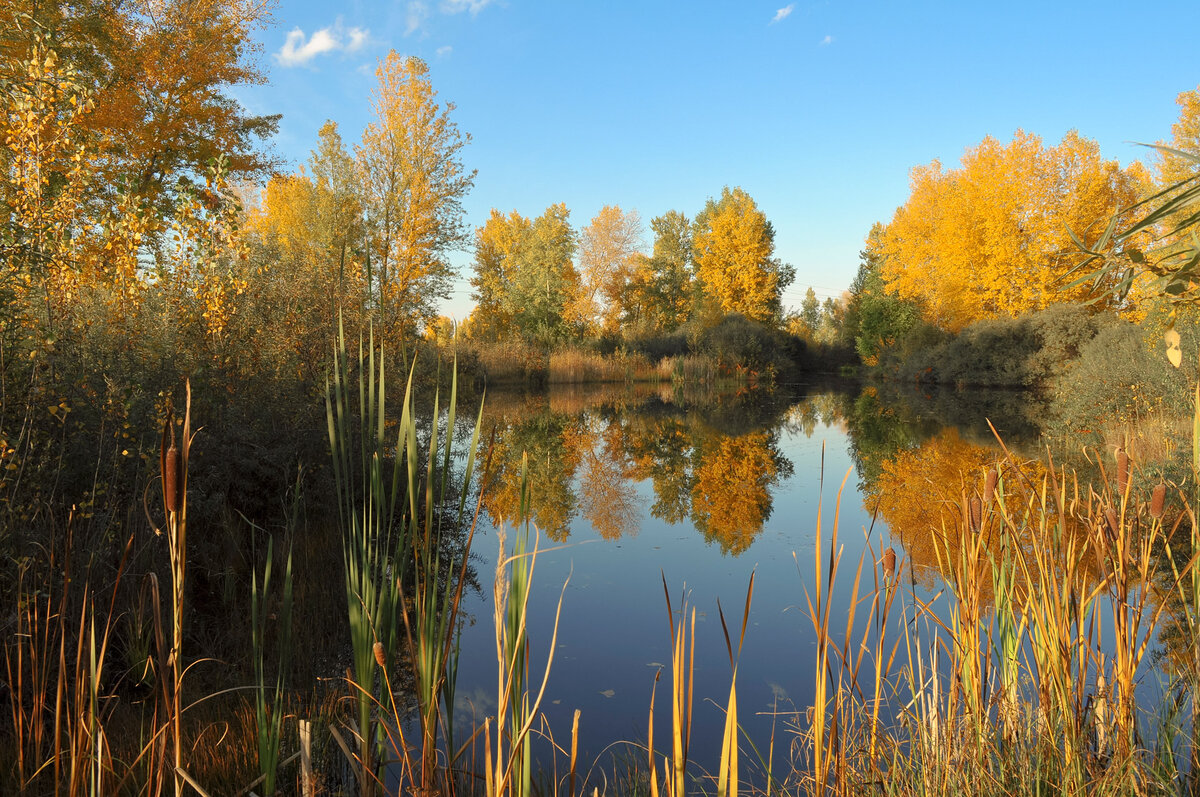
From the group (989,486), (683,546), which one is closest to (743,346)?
(683,546)

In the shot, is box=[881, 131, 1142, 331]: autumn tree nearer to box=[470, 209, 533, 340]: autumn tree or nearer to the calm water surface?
the calm water surface

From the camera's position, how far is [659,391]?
23766 millimetres

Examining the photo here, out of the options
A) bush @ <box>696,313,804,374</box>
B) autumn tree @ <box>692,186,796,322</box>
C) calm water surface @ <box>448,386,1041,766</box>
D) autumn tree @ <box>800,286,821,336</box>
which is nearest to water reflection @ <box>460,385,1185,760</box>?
calm water surface @ <box>448,386,1041,766</box>

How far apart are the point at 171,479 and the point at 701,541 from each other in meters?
5.11

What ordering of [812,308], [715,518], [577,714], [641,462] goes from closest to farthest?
[577,714]
[715,518]
[641,462]
[812,308]

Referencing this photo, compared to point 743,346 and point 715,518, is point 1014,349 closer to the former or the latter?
point 743,346

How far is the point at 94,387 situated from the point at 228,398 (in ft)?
4.07

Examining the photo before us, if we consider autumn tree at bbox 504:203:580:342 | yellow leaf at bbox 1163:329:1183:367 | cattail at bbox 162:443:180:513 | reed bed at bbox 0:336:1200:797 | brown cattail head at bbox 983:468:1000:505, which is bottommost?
reed bed at bbox 0:336:1200:797

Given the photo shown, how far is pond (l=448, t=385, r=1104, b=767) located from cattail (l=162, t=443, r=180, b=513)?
1.32 feet

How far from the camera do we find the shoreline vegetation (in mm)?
1255

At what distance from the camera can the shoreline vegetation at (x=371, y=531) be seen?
1255mm

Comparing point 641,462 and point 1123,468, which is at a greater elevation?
point 1123,468

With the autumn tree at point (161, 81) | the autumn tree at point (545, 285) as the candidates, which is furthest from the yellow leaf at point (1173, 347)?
the autumn tree at point (545, 285)

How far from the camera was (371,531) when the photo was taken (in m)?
1.34
